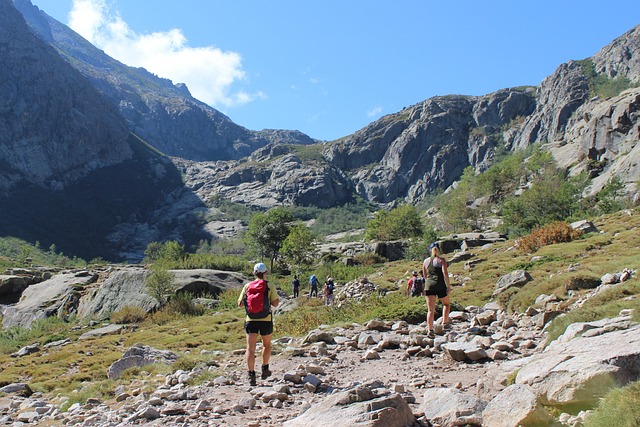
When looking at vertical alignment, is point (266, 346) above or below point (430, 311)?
above

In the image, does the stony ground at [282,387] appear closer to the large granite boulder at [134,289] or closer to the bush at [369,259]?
the large granite boulder at [134,289]

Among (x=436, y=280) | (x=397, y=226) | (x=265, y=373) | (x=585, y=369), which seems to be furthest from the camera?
(x=397, y=226)

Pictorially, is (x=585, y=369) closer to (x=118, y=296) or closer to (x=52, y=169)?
(x=118, y=296)

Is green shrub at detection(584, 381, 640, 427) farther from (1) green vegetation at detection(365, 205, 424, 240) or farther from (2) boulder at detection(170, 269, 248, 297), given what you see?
(1) green vegetation at detection(365, 205, 424, 240)

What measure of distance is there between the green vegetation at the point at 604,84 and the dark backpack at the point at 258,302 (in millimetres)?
186384

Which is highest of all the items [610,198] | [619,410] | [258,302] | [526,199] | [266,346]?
[526,199]

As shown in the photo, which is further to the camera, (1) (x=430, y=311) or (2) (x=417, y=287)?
(2) (x=417, y=287)

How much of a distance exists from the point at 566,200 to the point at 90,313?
58549 millimetres

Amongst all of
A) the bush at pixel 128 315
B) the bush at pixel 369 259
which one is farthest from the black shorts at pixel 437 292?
the bush at pixel 369 259

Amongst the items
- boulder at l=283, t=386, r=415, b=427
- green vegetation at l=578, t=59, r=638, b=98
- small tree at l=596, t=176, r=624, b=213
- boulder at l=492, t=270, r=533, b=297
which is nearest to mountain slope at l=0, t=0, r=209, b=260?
small tree at l=596, t=176, r=624, b=213

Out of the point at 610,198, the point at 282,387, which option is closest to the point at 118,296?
the point at 282,387

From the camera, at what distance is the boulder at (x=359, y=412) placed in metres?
4.55

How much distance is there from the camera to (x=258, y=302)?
801 cm

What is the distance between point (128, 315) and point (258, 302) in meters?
24.8
